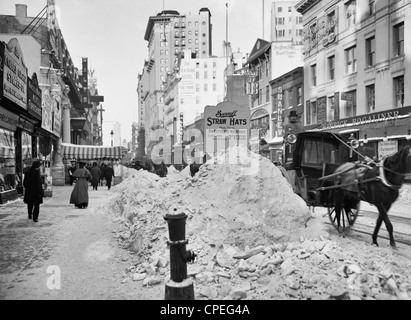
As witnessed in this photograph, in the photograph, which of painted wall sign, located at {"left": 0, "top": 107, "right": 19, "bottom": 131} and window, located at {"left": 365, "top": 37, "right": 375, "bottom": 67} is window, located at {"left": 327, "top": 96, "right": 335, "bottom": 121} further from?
painted wall sign, located at {"left": 0, "top": 107, "right": 19, "bottom": 131}

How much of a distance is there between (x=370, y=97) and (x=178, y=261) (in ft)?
76.0

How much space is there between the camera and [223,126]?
10750 mm

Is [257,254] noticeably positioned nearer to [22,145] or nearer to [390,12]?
[22,145]

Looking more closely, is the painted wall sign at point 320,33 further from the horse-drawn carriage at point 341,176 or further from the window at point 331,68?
the horse-drawn carriage at point 341,176

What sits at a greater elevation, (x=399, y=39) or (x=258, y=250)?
(x=399, y=39)

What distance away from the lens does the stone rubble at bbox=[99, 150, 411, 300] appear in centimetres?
464

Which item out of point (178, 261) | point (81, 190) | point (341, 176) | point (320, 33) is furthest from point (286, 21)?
point (178, 261)

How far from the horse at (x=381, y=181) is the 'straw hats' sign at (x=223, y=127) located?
140 inches

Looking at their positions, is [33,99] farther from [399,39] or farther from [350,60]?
[350,60]

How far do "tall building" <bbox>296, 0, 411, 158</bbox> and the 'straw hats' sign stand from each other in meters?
9.39

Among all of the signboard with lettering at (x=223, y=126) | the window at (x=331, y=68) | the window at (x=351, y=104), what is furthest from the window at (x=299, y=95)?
the signboard with lettering at (x=223, y=126)

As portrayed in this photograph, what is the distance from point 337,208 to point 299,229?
2.17 meters

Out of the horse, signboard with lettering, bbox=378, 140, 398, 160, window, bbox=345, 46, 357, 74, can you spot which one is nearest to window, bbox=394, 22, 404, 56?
window, bbox=345, 46, 357, 74

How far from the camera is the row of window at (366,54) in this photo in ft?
71.2
